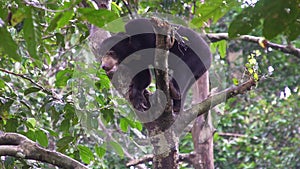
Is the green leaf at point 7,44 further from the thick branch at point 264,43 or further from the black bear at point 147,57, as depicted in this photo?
the thick branch at point 264,43

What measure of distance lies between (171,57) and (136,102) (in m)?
0.60

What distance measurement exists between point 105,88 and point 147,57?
0.35 m

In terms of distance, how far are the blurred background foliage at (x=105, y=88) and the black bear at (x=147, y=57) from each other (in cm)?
12

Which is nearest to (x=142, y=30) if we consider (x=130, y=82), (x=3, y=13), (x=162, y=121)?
(x=130, y=82)

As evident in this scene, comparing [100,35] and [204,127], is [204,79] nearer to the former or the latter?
[204,127]

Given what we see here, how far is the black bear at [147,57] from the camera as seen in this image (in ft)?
8.75

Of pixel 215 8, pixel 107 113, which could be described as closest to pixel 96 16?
pixel 215 8

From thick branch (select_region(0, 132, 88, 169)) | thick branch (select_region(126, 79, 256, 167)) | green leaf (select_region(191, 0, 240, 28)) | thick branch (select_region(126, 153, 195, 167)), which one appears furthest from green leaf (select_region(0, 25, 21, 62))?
thick branch (select_region(126, 153, 195, 167))

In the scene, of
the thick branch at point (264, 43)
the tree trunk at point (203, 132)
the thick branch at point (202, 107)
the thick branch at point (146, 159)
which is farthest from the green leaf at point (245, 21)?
the tree trunk at point (203, 132)

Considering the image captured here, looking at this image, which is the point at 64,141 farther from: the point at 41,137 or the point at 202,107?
the point at 202,107

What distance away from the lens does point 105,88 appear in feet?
8.80

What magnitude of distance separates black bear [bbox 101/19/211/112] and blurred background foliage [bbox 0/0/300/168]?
0.12 metres

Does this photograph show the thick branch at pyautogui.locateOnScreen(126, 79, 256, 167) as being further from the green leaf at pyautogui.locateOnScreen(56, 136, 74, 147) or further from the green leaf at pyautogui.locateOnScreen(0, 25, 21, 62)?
the green leaf at pyautogui.locateOnScreen(0, 25, 21, 62)

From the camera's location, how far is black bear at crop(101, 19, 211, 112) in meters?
2.67
